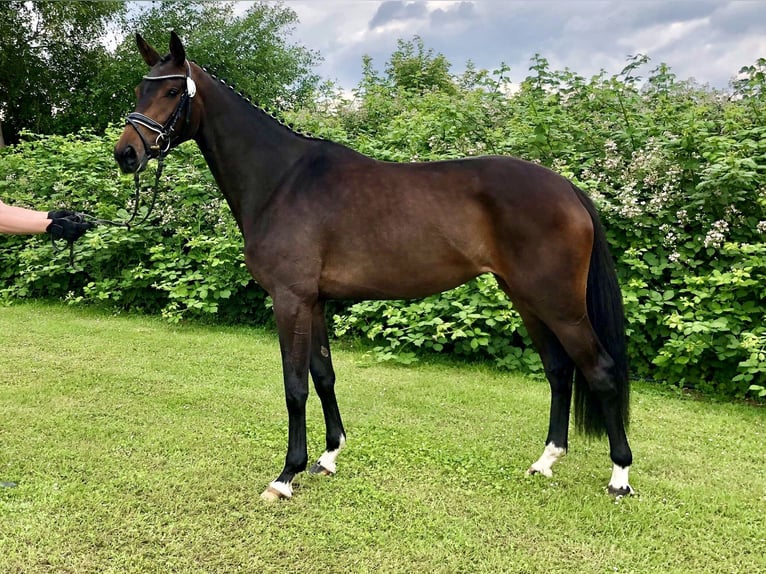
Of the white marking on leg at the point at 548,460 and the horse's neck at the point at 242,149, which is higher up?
the horse's neck at the point at 242,149

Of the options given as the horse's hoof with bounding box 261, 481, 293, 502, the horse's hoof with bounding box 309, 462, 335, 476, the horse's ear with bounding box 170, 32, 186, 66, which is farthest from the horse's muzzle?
the horse's hoof with bounding box 309, 462, 335, 476

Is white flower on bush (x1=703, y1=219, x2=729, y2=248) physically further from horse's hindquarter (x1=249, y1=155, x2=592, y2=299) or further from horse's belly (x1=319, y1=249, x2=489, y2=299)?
horse's belly (x1=319, y1=249, x2=489, y2=299)

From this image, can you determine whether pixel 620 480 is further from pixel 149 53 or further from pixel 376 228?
pixel 149 53

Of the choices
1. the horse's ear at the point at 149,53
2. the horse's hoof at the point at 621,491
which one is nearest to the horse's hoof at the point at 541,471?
the horse's hoof at the point at 621,491

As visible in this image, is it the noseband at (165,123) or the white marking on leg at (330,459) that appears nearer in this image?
the noseband at (165,123)

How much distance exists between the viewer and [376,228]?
2703 mm

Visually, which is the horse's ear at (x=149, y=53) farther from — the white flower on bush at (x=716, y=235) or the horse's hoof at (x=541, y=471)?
the white flower on bush at (x=716, y=235)

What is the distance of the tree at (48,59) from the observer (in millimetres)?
16312

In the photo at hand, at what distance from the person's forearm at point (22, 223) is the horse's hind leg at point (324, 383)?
4.38 feet

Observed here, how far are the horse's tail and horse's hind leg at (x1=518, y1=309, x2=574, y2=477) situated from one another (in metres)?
0.16

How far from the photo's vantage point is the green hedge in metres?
4.48

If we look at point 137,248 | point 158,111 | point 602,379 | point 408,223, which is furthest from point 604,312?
point 137,248

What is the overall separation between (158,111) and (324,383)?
1585mm

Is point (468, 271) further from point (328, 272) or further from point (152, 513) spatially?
point (152, 513)
